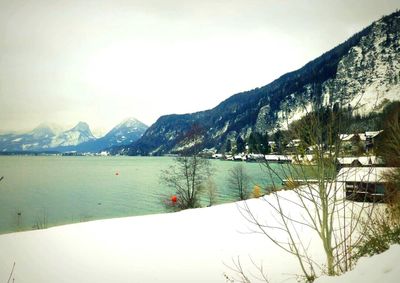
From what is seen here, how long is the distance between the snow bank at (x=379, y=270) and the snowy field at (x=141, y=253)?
17.7 feet

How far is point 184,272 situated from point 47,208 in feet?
114

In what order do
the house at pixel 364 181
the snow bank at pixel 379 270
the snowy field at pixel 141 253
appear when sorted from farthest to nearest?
the snowy field at pixel 141 253 → the house at pixel 364 181 → the snow bank at pixel 379 270

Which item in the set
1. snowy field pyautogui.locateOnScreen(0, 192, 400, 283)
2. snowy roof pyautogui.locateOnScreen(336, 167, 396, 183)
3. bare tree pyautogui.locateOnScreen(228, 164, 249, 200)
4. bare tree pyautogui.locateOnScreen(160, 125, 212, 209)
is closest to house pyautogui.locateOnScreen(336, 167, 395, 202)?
snowy roof pyautogui.locateOnScreen(336, 167, 396, 183)

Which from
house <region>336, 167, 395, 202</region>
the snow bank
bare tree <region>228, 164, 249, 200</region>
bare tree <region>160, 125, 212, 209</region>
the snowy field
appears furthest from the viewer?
bare tree <region>228, 164, 249, 200</region>

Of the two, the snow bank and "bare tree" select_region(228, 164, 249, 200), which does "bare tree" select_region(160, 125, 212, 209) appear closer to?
"bare tree" select_region(228, 164, 249, 200)

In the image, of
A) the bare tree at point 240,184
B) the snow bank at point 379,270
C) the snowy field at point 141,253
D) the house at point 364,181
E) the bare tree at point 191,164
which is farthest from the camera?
the bare tree at point 240,184

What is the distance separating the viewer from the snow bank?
2808 millimetres

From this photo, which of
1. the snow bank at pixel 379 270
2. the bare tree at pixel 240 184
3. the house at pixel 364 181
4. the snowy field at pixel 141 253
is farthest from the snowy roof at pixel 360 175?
the bare tree at pixel 240 184

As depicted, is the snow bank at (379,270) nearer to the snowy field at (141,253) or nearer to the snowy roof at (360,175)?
the snowy roof at (360,175)

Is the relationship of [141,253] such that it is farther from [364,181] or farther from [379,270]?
[379,270]

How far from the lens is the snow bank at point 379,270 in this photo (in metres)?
2.81

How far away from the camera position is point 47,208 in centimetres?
3800

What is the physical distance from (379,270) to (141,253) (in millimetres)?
9842

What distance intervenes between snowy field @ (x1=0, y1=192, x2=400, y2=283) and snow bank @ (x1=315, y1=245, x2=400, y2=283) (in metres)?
5.39
